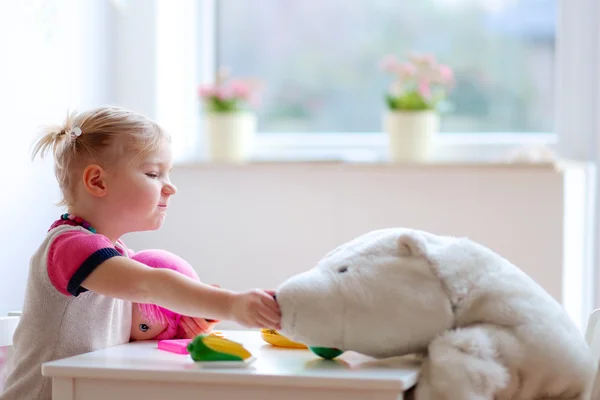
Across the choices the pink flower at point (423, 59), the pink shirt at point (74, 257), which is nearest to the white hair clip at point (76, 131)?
the pink shirt at point (74, 257)

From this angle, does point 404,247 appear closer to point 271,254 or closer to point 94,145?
point 94,145

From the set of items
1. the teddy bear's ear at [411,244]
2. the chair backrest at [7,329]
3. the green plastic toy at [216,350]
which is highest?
the teddy bear's ear at [411,244]

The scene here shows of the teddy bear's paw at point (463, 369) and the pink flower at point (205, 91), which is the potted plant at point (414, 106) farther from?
the teddy bear's paw at point (463, 369)

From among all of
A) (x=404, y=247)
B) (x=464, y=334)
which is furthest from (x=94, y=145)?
(x=464, y=334)

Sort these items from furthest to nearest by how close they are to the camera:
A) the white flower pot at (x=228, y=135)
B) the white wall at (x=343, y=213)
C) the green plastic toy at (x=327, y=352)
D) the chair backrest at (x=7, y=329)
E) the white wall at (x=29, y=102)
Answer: the white flower pot at (x=228, y=135)
the white wall at (x=343, y=213)
the white wall at (x=29, y=102)
the chair backrest at (x=7, y=329)
the green plastic toy at (x=327, y=352)

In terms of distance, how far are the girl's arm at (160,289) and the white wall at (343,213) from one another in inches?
40.3

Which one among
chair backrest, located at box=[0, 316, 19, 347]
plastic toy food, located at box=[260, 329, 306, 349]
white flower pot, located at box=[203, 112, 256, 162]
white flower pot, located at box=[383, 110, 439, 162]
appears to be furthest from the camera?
white flower pot, located at box=[203, 112, 256, 162]

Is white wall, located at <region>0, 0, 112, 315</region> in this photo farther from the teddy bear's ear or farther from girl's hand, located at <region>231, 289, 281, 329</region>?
the teddy bear's ear

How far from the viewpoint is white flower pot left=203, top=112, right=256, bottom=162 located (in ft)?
7.41

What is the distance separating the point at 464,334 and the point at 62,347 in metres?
0.50

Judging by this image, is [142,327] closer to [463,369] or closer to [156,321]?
[156,321]

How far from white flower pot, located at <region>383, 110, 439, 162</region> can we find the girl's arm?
1.18m

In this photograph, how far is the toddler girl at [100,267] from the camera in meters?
1.03

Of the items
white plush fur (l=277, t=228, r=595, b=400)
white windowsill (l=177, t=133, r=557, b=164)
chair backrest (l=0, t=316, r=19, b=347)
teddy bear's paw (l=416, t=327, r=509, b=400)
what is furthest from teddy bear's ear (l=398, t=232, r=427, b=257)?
white windowsill (l=177, t=133, r=557, b=164)
